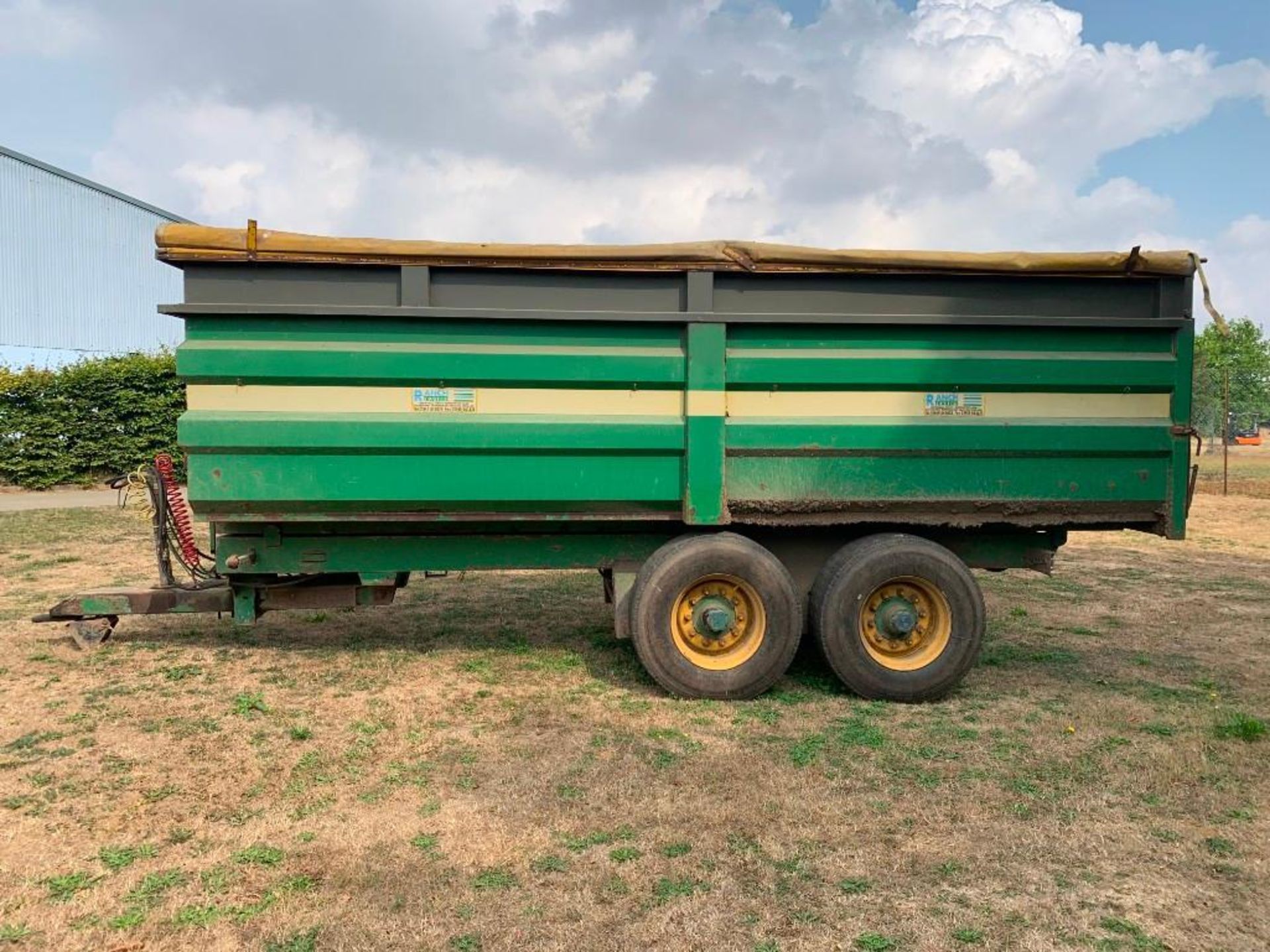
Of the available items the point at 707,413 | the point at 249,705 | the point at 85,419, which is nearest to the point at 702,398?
the point at 707,413

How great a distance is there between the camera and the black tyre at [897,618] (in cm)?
474

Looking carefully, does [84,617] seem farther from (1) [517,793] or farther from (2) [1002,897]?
(2) [1002,897]

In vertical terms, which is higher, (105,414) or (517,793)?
(105,414)

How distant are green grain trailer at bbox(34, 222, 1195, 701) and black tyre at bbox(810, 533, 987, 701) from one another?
0.01m

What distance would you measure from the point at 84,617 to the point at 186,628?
695 millimetres

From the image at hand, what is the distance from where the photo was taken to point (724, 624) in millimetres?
4715

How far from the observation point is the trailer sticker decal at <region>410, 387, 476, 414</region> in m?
4.65

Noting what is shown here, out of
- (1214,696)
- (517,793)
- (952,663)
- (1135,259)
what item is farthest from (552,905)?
(1135,259)

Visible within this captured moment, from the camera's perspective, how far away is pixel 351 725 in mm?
4344

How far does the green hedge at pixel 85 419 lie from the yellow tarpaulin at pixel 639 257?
552 inches

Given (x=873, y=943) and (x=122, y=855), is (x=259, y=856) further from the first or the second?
(x=873, y=943)

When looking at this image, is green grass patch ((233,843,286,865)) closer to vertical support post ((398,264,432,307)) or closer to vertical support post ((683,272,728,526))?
vertical support post ((683,272,728,526))

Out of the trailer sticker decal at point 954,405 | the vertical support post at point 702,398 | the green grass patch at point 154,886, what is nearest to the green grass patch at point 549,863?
the green grass patch at point 154,886

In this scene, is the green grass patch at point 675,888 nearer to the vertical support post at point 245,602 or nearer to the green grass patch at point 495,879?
the green grass patch at point 495,879
